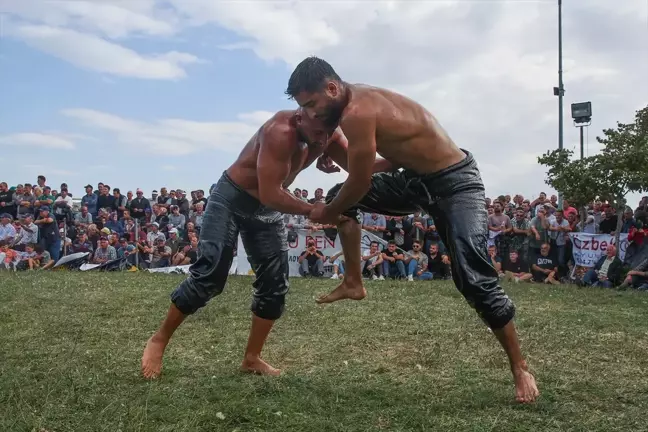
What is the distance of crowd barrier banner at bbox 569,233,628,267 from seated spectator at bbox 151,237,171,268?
27.2ft

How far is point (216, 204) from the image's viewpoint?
4.68 m

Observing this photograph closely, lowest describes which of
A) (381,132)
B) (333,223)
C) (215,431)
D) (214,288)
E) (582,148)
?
(215,431)

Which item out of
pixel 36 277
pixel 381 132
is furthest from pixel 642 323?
pixel 36 277

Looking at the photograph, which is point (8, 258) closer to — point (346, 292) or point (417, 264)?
point (417, 264)

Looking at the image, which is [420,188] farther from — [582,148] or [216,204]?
[582,148]

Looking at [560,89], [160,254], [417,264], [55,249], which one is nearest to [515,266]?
[417,264]

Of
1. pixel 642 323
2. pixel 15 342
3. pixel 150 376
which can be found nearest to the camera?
pixel 150 376

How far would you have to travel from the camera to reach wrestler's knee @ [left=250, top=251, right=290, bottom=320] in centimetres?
478

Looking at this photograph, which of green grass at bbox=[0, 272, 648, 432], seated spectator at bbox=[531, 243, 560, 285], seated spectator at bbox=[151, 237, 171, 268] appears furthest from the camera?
seated spectator at bbox=[151, 237, 171, 268]

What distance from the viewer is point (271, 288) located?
Result: 479cm

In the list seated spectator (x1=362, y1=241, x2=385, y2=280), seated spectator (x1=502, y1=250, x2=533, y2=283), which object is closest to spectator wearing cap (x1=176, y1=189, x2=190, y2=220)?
seated spectator (x1=362, y1=241, x2=385, y2=280)

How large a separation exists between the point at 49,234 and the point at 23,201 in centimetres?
115

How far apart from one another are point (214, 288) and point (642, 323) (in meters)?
4.53

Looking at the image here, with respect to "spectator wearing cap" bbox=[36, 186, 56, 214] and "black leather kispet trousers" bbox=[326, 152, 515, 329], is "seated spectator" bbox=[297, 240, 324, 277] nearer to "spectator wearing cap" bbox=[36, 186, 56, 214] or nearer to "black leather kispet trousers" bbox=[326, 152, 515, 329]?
"spectator wearing cap" bbox=[36, 186, 56, 214]
